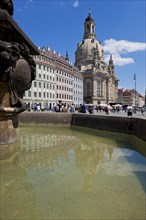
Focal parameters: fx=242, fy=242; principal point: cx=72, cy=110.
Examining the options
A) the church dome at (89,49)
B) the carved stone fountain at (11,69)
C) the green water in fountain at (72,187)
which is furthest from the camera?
the church dome at (89,49)

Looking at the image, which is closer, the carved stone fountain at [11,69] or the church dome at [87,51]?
the carved stone fountain at [11,69]

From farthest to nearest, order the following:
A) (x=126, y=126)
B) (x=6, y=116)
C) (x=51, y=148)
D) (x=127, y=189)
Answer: (x=126, y=126) → (x=51, y=148) → (x=6, y=116) → (x=127, y=189)

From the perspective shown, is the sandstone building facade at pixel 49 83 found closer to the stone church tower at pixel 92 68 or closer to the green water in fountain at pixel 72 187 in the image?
the stone church tower at pixel 92 68

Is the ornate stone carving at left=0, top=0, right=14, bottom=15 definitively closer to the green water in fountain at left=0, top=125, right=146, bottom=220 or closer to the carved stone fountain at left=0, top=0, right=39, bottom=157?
the carved stone fountain at left=0, top=0, right=39, bottom=157

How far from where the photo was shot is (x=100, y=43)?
144000 millimetres

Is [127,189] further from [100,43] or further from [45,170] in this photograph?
[100,43]

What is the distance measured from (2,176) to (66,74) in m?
86.0

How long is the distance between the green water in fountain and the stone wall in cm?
569

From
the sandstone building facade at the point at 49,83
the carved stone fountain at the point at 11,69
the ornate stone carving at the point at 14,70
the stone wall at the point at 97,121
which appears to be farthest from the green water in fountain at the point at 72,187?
the sandstone building facade at the point at 49,83

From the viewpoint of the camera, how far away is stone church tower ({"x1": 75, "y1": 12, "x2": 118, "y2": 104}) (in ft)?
420

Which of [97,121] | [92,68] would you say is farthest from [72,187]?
[92,68]

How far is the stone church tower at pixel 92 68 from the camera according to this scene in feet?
420

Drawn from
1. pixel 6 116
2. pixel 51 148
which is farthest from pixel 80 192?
pixel 51 148

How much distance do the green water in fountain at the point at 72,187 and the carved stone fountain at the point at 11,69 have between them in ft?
3.61
